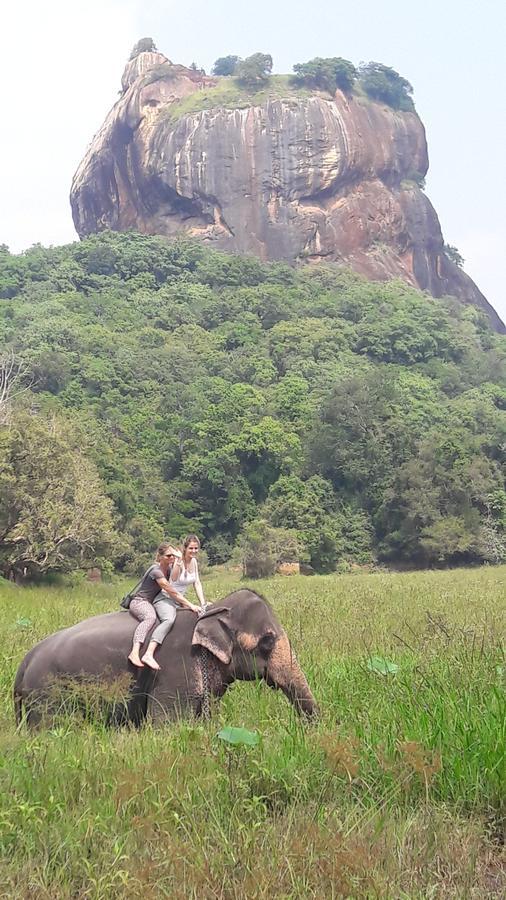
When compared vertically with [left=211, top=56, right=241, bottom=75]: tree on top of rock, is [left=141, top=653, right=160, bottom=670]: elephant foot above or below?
below

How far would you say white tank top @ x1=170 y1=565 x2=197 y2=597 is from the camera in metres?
7.25

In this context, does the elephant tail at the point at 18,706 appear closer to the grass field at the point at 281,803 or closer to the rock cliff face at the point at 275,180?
the grass field at the point at 281,803

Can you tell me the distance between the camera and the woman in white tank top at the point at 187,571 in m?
7.26

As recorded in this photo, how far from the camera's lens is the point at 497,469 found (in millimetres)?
43469

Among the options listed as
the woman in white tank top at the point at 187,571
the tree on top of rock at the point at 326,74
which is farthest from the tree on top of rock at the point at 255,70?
the woman in white tank top at the point at 187,571

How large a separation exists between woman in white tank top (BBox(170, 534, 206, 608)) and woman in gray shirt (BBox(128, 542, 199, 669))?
561mm

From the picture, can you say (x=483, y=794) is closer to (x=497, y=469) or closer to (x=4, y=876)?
(x=4, y=876)

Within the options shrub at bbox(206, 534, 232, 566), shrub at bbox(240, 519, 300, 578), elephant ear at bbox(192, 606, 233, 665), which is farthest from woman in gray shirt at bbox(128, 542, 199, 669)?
→ shrub at bbox(206, 534, 232, 566)

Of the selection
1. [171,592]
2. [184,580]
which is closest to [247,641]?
[171,592]

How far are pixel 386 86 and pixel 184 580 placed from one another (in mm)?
109912

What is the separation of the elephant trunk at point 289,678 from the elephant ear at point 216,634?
29cm

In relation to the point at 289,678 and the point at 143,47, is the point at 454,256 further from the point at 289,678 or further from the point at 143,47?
the point at 289,678

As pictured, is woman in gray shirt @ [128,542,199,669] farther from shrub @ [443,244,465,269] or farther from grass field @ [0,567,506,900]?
shrub @ [443,244,465,269]

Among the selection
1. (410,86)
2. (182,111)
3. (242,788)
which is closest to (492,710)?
(242,788)
